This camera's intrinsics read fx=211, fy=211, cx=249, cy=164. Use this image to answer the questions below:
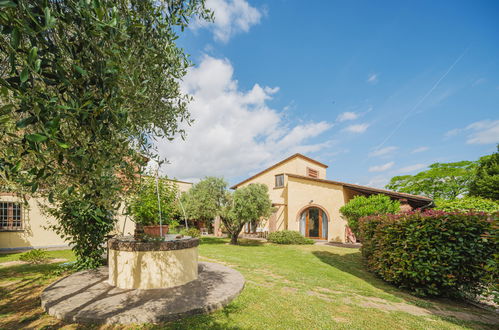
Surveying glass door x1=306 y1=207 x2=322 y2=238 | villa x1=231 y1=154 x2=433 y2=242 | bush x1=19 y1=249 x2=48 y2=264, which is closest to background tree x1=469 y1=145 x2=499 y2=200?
villa x1=231 y1=154 x2=433 y2=242

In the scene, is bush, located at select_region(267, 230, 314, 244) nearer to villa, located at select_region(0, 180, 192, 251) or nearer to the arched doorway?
the arched doorway

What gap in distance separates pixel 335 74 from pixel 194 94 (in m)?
7.98

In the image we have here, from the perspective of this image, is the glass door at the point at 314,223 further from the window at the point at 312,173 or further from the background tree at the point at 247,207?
the window at the point at 312,173

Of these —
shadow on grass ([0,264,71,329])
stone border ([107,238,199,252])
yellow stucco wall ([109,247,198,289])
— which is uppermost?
stone border ([107,238,199,252])

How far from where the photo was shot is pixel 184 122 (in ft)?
18.0

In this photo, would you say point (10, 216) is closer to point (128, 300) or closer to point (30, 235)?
point (30, 235)

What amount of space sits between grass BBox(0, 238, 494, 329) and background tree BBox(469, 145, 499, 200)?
23.0 m

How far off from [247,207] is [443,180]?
33635mm

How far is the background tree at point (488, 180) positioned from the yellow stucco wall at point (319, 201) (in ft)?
51.6

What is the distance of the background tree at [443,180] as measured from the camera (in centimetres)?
2977

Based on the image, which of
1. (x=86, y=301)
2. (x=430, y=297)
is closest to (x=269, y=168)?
(x=430, y=297)

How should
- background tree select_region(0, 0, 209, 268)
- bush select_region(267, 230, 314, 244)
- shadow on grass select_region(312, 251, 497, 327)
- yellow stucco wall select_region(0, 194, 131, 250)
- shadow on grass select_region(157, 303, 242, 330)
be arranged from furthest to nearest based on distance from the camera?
bush select_region(267, 230, 314, 244) < yellow stucco wall select_region(0, 194, 131, 250) < shadow on grass select_region(312, 251, 497, 327) < shadow on grass select_region(157, 303, 242, 330) < background tree select_region(0, 0, 209, 268)

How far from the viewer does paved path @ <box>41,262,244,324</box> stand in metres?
3.88

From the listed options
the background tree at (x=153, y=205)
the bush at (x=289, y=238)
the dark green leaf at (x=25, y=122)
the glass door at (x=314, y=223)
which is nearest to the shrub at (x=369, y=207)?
the glass door at (x=314, y=223)
